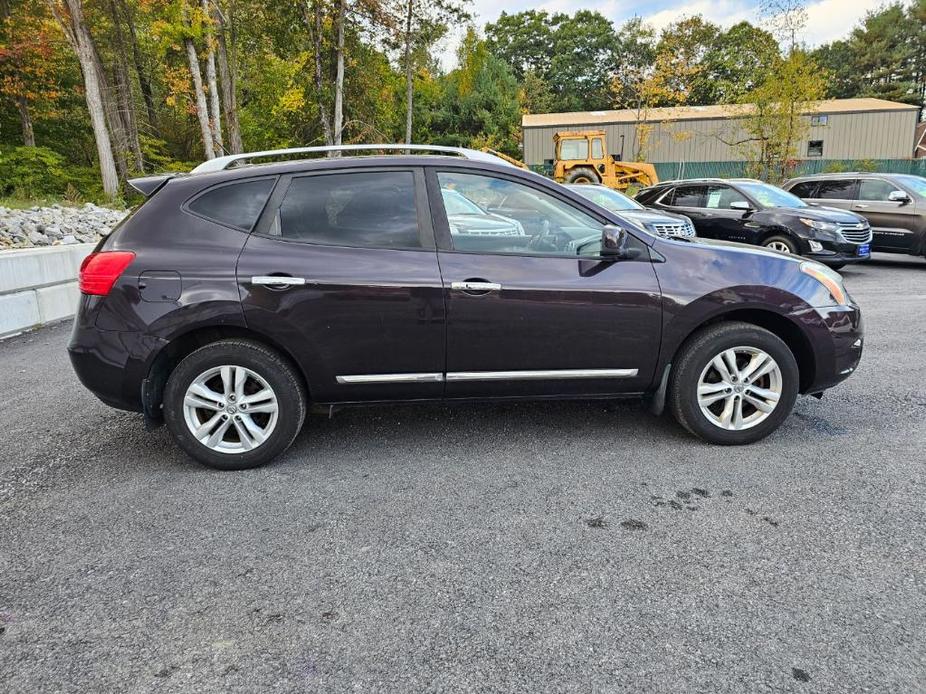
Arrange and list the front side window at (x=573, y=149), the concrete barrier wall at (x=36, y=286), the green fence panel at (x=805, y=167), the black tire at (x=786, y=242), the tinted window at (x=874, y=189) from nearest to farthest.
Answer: the concrete barrier wall at (x=36, y=286), the black tire at (x=786, y=242), the tinted window at (x=874, y=189), the front side window at (x=573, y=149), the green fence panel at (x=805, y=167)

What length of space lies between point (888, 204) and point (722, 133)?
28773 mm

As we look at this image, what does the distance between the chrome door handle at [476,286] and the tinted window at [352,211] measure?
326 millimetres

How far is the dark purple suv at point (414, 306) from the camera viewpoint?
344 cm

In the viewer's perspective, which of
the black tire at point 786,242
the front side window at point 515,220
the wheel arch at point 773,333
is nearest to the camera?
the front side window at point 515,220

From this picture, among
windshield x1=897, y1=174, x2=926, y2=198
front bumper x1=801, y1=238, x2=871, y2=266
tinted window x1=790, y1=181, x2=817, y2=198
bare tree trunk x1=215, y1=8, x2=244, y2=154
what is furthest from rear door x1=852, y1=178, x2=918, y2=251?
bare tree trunk x1=215, y1=8, x2=244, y2=154

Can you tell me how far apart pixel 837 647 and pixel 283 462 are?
2800 mm

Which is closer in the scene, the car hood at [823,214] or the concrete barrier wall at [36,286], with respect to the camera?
the concrete barrier wall at [36,286]

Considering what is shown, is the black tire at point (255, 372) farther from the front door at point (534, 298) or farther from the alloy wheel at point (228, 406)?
the front door at point (534, 298)

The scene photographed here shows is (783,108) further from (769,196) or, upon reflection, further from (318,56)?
(318,56)

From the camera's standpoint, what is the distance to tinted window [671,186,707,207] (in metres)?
12.0

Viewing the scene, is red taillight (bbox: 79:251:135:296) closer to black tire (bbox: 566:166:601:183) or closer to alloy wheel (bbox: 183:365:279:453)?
alloy wheel (bbox: 183:365:279:453)

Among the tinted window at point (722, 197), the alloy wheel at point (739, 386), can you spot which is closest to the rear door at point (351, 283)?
the alloy wheel at point (739, 386)

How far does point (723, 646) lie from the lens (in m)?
2.14

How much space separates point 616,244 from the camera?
3582mm
